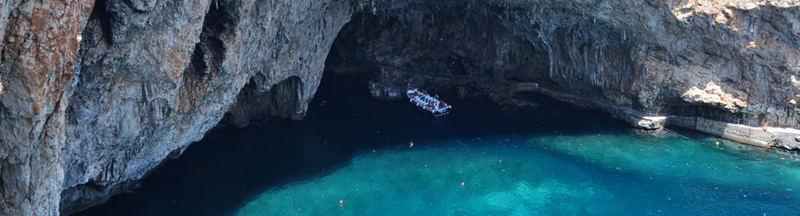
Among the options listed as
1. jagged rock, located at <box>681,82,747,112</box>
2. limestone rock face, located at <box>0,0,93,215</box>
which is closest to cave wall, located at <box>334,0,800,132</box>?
jagged rock, located at <box>681,82,747,112</box>

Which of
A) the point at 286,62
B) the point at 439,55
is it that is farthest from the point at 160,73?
the point at 439,55

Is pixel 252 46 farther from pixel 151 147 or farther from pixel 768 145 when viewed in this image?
pixel 768 145

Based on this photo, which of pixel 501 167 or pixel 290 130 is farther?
pixel 290 130

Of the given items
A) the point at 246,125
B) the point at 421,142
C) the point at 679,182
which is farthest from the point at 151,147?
the point at 679,182

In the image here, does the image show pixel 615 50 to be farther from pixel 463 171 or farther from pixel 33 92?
pixel 33 92

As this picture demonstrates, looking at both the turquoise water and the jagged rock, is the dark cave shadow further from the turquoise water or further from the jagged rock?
the jagged rock

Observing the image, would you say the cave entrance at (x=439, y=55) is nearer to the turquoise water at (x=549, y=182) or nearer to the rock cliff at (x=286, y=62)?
the rock cliff at (x=286, y=62)

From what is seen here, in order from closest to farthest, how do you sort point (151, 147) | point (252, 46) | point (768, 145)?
point (151, 147) → point (252, 46) → point (768, 145)
